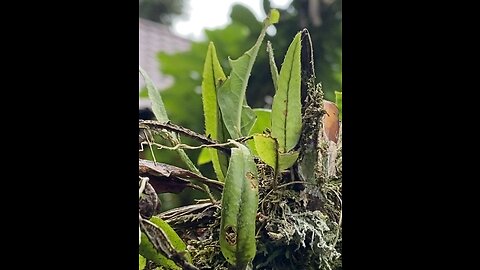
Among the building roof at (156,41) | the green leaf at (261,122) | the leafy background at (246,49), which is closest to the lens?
the green leaf at (261,122)

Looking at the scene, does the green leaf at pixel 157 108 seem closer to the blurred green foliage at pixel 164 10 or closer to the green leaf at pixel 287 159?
the green leaf at pixel 287 159

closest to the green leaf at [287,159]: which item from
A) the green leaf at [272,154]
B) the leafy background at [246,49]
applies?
the green leaf at [272,154]

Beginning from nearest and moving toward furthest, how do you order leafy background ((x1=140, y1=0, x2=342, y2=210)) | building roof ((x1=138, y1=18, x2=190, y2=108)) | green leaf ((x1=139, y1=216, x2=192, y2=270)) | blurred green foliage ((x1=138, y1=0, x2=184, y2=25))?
green leaf ((x1=139, y1=216, x2=192, y2=270))
leafy background ((x1=140, y1=0, x2=342, y2=210))
building roof ((x1=138, y1=18, x2=190, y2=108))
blurred green foliage ((x1=138, y1=0, x2=184, y2=25))

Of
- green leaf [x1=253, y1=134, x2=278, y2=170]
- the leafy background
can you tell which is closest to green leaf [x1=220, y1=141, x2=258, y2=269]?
green leaf [x1=253, y1=134, x2=278, y2=170]

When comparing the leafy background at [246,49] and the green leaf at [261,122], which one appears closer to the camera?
the green leaf at [261,122]

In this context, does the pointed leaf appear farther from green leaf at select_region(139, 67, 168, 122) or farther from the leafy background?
the leafy background

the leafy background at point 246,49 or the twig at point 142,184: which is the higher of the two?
the leafy background at point 246,49
